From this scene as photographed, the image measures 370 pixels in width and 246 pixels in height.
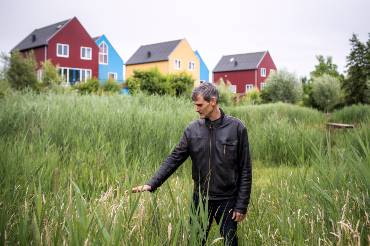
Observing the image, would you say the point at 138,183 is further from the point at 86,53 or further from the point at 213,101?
the point at 86,53

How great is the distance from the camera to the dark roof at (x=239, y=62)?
48594mm

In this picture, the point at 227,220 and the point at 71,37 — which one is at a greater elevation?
the point at 71,37

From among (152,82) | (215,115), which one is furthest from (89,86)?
(215,115)

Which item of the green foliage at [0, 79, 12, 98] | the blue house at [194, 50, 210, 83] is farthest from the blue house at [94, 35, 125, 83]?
the green foliage at [0, 79, 12, 98]

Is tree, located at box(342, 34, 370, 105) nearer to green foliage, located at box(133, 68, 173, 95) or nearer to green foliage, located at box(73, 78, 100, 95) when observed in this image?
green foliage, located at box(133, 68, 173, 95)

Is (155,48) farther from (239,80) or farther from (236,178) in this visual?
(236,178)

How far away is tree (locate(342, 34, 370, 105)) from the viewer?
2753 centimetres

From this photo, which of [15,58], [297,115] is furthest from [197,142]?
[15,58]

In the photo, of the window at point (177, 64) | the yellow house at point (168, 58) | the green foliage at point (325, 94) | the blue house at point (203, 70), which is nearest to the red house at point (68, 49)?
the yellow house at point (168, 58)

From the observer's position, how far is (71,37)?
36.3m

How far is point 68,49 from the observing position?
36.0 meters

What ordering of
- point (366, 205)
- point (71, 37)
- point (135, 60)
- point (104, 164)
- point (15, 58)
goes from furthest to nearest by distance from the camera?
point (135, 60), point (71, 37), point (15, 58), point (104, 164), point (366, 205)

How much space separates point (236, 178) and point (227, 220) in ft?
1.08

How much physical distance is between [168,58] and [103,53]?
6.82 m
